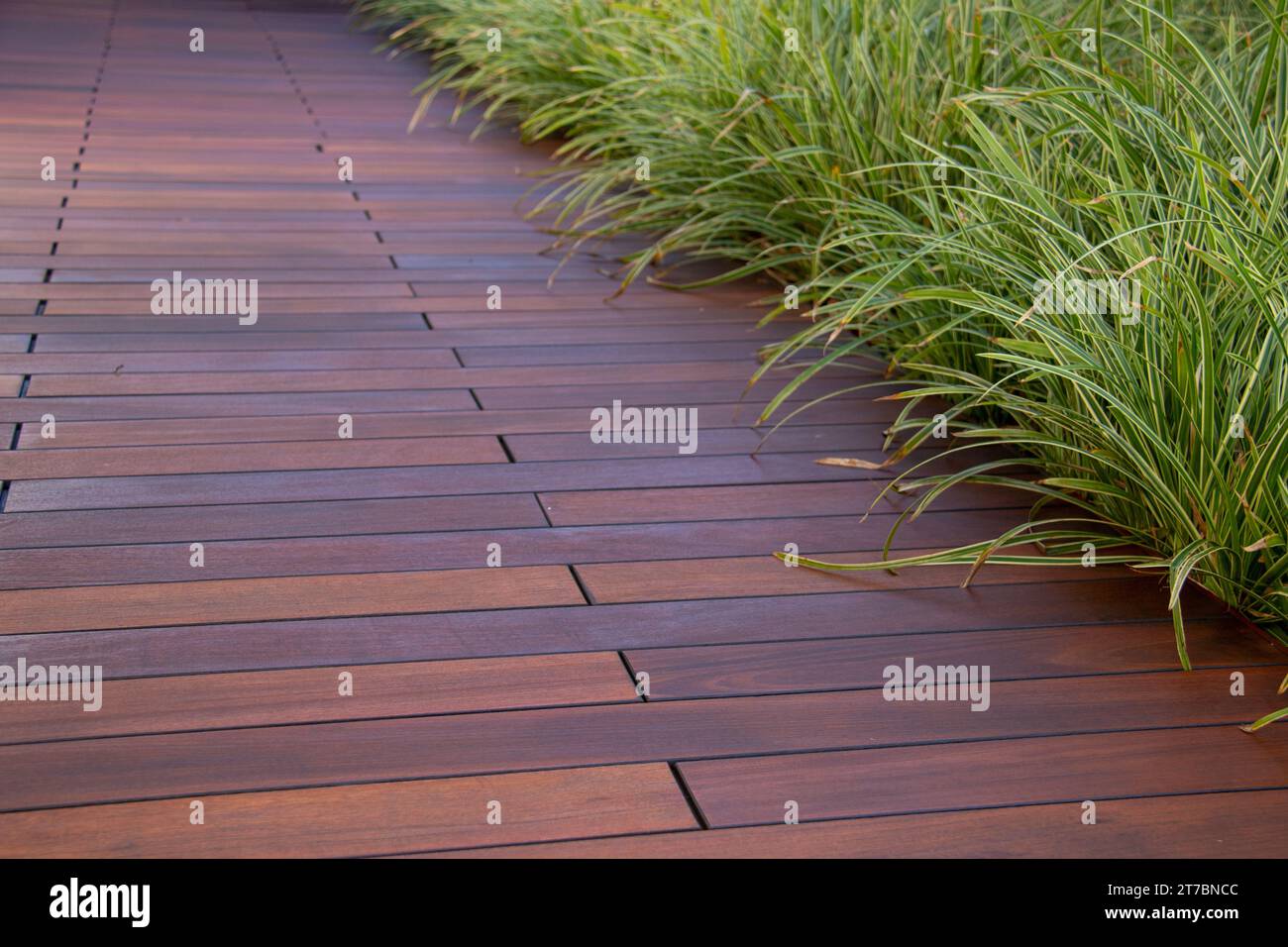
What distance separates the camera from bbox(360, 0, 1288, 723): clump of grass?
1812 millimetres

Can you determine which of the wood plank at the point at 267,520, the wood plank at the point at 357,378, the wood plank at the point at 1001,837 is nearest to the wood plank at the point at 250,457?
the wood plank at the point at 267,520

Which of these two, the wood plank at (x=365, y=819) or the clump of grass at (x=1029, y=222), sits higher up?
the clump of grass at (x=1029, y=222)

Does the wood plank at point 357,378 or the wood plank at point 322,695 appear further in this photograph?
the wood plank at point 357,378

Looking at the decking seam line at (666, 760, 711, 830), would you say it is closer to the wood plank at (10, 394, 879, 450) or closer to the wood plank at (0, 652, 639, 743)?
A: the wood plank at (0, 652, 639, 743)

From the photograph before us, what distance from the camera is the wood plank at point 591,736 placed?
1.37 meters

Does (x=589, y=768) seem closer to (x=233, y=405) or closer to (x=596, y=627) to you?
(x=596, y=627)

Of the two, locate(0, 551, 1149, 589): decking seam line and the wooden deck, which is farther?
locate(0, 551, 1149, 589): decking seam line

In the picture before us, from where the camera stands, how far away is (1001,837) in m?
1.35

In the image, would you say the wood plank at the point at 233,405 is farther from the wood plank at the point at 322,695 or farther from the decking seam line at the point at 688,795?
the decking seam line at the point at 688,795

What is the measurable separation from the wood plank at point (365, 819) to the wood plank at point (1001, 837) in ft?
0.09

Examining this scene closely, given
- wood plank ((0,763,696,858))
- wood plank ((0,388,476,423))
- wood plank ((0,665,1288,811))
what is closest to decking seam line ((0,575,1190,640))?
wood plank ((0,665,1288,811))

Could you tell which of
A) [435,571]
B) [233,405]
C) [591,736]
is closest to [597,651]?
[591,736]
